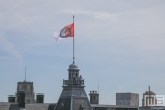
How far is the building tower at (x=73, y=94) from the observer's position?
124 meters

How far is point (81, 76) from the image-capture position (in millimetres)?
128500

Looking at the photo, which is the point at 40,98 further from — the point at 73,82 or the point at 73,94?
the point at 73,94

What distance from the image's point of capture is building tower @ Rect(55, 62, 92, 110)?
407 ft

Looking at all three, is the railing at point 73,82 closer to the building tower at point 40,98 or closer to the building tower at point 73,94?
the building tower at point 73,94

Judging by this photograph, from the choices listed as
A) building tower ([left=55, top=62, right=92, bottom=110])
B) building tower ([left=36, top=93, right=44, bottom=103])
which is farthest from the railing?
building tower ([left=36, top=93, right=44, bottom=103])

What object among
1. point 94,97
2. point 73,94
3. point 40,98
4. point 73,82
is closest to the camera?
point 73,94

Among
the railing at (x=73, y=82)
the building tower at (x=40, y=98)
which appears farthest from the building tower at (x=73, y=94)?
the building tower at (x=40, y=98)

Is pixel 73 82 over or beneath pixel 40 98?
over

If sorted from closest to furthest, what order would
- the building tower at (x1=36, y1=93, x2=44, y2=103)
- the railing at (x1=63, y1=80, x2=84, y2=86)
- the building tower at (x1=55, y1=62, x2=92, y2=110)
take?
the building tower at (x1=55, y1=62, x2=92, y2=110), the railing at (x1=63, y1=80, x2=84, y2=86), the building tower at (x1=36, y1=93, x2=44, y2=103)

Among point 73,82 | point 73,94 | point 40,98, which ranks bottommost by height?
point 40,98

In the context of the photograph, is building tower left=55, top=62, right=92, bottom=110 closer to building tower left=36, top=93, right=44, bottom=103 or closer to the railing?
the railing

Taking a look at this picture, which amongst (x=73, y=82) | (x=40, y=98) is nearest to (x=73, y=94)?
(x=73, y=82)

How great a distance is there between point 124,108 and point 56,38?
50148 mm

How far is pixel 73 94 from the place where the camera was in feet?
409
